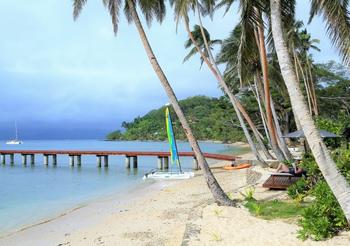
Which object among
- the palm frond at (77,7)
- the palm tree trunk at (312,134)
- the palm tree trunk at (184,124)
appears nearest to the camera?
the palm tree trunk at (312,134)

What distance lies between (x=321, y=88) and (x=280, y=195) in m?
31.8

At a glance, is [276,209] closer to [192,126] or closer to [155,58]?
[155,58]

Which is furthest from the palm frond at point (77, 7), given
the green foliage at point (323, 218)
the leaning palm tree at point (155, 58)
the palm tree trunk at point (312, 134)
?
the green foliage at point (323, 218)

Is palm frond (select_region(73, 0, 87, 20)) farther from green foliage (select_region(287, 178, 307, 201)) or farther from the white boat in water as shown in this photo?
the white boat in water

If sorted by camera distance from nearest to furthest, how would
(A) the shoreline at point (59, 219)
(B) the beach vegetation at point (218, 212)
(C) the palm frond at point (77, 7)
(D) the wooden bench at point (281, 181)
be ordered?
1. (B) the beach vegetation at point (218, 212)
2. (A) the shoreline at point (59, 219)
3. (D) the wooden bench at point (281, 181)
4. (C) the palm frond at point (77, 7)

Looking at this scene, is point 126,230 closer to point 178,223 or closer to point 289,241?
point 178,223

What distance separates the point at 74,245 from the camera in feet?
27.6

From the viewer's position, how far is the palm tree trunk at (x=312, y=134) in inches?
193

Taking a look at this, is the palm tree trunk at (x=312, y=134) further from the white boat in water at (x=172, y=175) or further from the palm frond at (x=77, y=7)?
the white boat in water at (x=172, y=175)

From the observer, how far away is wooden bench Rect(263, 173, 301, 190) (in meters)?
11.1

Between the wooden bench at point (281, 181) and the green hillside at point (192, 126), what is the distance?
6397 cm

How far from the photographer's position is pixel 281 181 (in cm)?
1127

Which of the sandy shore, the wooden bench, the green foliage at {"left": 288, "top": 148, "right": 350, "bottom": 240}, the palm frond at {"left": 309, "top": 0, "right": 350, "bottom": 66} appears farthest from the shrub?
the palm frond at {"left": 309, "top": 0, "right": 350, "bottom": 66}

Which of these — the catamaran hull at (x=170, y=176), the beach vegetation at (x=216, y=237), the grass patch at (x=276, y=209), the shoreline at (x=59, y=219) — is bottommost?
the shoreline at (x=59, y=219)
